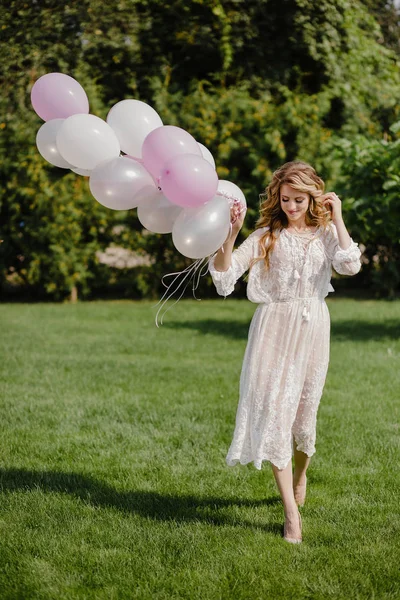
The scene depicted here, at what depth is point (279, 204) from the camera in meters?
3.51

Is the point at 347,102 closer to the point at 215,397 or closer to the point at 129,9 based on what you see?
the point at 129,9

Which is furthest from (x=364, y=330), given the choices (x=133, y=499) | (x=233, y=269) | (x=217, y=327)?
(x=233, y=269)

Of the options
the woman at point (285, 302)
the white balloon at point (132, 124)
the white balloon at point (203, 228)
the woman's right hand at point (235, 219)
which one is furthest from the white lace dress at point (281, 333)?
the white balloon at point (132, 124)

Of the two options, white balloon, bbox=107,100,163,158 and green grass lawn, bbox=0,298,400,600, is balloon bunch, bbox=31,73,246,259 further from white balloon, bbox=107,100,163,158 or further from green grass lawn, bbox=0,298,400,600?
green grass lawn, bbox=0,298,400,600

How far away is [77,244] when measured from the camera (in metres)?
11.8

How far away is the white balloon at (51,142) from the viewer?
360 centimetres

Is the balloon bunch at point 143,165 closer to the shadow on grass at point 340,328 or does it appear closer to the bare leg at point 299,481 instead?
the bare leg at point 299,481

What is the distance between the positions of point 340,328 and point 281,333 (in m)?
5.75

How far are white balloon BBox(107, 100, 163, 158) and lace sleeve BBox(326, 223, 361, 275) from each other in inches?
37.6

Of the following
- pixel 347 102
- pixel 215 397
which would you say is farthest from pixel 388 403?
pixel 347 102

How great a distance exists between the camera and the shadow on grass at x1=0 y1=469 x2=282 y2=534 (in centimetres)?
369

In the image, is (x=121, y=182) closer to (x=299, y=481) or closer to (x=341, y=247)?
(x=341, y=247)

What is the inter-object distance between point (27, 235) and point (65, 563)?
902cm

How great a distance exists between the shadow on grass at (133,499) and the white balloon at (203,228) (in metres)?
1.33
